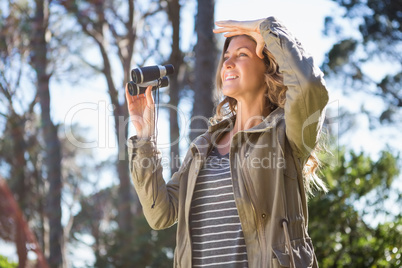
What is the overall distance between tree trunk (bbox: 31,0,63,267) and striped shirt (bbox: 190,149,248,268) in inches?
327

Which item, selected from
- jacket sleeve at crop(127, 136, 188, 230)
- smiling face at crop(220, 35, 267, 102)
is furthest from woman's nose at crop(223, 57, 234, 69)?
jacket sleeve at crop(127, 136, 188, 230)

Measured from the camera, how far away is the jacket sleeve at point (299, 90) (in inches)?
87.0

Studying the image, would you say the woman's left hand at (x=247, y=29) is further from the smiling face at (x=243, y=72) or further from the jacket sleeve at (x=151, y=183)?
the jacket sleeve at (x=151, y=183)

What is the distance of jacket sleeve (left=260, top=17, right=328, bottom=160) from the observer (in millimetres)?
2209

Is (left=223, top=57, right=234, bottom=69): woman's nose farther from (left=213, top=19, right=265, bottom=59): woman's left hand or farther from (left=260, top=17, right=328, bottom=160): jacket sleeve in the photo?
(left=260, top=17, right=328, bottom=160): jacket sleeve

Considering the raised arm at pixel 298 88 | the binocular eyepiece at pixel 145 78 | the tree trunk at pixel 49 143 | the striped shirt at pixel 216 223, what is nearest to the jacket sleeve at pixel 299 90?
the raised arm at pixel 298 88

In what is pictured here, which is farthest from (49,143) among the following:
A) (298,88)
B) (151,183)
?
(298,88)

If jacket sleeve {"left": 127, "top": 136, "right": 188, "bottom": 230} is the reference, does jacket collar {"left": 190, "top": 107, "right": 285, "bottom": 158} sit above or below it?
above

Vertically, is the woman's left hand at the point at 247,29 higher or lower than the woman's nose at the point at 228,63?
higher

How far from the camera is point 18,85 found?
50.6 feet

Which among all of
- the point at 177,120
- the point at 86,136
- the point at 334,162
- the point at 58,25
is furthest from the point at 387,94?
the point at 86,136

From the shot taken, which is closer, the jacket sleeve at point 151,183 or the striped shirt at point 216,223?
the striped shirt at point 216,223

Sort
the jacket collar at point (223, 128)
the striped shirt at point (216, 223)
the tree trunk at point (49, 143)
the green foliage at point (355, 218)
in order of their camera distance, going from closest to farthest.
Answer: the striped shirt at point (216, 223), the jacket collar at point (223, 128), the green foliage at point (355, 218), the tree trunk at point (49, 143)

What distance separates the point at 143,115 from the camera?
8.70 feet
